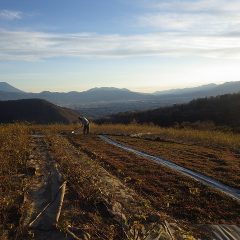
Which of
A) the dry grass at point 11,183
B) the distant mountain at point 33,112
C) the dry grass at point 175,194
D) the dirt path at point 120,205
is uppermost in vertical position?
the dry grass at point 11,183

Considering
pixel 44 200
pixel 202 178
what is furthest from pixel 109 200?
pixel 202 178

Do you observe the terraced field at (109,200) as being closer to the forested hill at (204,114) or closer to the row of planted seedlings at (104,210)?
the row of planted seedlings at (104,210)

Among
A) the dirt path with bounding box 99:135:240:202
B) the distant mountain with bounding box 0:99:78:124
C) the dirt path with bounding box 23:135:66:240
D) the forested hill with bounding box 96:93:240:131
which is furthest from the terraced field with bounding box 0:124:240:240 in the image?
the distant mountain with bounding box 0:99:78:124

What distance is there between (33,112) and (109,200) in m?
86.3

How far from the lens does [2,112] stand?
88.8 m

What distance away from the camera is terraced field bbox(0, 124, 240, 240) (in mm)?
7145

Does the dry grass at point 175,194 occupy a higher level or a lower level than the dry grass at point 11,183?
lower

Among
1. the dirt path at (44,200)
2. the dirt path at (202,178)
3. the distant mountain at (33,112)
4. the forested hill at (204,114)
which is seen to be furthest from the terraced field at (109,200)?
the distant mountain at (33,112)

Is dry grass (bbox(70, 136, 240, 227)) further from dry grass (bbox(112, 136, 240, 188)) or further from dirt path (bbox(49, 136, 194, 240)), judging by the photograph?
dry grass (bbox(112, 136, 240, 188))

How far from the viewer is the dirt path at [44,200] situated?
23.2 ft

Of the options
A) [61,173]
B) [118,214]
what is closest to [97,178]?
[61,173]

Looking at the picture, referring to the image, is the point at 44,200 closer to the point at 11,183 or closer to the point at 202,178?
the point at 11,183

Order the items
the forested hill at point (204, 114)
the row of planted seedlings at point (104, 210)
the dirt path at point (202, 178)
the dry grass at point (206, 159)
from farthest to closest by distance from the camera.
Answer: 1. the forested hill at point (204, 114)
2. the dry grass at point (206, 159)
3. the dirt path at point (202, 178)
4. the row of planted seedlings at point (104, 210)

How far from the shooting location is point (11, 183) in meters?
9.88
